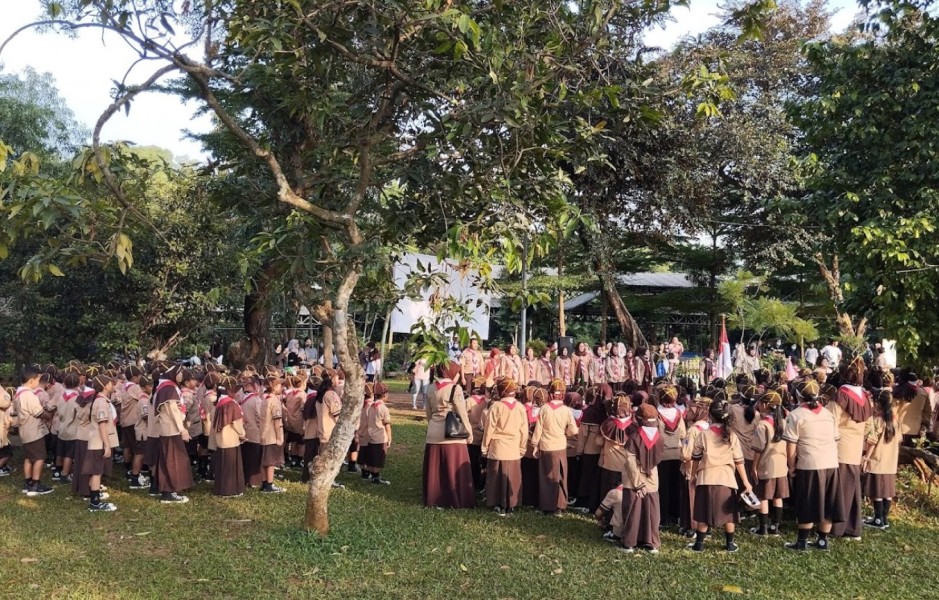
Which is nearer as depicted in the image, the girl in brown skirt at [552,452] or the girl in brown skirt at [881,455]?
the girl in brown skirt at [881,455]

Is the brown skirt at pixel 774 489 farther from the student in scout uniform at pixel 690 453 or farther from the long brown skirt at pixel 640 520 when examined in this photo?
the long brown skirt at pixel 640 520

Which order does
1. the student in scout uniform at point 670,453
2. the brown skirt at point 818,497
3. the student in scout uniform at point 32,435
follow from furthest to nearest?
the student in scout uniform at point 32,435, the student in scout uniform at point 670,453, the brown skirt at point 818,497

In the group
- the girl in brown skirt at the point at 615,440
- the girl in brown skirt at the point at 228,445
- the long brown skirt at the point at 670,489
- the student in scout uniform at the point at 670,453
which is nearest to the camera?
the girl in brown skirt at the point at 615,440

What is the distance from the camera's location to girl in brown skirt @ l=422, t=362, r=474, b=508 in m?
9.27

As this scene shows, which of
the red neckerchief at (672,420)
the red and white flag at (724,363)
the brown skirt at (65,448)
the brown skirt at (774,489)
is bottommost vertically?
the brown skirt at (65,448)

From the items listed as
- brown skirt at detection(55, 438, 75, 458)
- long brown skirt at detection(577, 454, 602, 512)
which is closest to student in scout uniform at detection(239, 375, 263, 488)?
brown skirt at detection(55, 438, 75, 458)

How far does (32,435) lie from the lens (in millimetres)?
9688

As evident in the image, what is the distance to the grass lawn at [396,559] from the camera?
20.9 ft

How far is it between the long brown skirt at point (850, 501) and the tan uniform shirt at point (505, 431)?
3450mm

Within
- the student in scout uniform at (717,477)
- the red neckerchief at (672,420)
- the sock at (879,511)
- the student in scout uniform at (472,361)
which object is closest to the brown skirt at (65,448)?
the red neckerchief at (672,420)

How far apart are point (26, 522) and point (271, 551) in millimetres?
3080

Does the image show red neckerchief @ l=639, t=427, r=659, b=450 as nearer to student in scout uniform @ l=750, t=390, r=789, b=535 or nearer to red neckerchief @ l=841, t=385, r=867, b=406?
student in scout uniform @ l=750, t=390, r=789, b=535

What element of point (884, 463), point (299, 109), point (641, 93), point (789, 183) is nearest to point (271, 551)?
point (299, 109)

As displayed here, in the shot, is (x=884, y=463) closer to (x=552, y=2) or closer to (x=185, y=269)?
(x=552, y=2)
